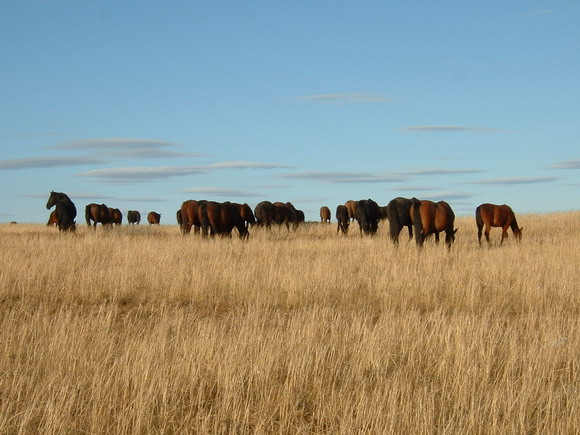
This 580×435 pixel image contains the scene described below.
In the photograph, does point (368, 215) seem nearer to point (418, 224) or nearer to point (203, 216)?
point (203, 216)

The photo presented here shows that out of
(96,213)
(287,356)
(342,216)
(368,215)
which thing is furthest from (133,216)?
(287,356)

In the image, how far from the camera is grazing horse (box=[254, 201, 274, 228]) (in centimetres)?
3509

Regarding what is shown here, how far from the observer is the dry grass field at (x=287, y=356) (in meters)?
4.78

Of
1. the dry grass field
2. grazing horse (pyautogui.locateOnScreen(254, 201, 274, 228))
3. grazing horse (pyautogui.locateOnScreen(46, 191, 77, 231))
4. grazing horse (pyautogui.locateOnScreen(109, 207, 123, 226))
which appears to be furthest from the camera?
grazing horse (pyautogui.locateOnScreen(109, 207, 123, 226))

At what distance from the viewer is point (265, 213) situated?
35.4 m

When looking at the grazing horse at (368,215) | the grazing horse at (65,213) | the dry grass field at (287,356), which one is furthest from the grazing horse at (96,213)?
the dry grass field at (287,356)

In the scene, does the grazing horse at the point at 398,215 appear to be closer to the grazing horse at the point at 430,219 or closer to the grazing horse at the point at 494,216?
the grazing horse at the point at 430,219

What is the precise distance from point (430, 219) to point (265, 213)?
16.5m

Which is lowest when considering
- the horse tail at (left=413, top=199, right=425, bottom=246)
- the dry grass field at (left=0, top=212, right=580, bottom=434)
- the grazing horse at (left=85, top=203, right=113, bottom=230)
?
the dry grass field at (left=0, top=212, right=580, bottom=434)

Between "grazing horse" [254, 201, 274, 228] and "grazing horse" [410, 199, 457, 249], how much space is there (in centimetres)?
1547

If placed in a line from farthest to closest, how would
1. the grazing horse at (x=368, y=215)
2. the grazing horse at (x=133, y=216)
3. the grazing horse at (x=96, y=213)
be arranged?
the grazing horse at (x=133, y=216)
the grazing horse at (x=96, y=213)
the grazing horse at (x=368, y=215)

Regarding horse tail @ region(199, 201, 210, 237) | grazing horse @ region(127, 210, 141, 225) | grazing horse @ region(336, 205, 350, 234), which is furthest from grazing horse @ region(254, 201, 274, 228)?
A: grazing horse @ region(127, 210, 141, 225)

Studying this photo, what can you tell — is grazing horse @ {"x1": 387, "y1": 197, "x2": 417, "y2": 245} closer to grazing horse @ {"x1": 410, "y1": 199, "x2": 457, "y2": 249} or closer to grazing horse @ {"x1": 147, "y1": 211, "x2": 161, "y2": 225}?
grazing horse @ {"x1": 410, "y1": 199, "x2": 457, "y2": 249}

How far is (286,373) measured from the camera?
599 cm
